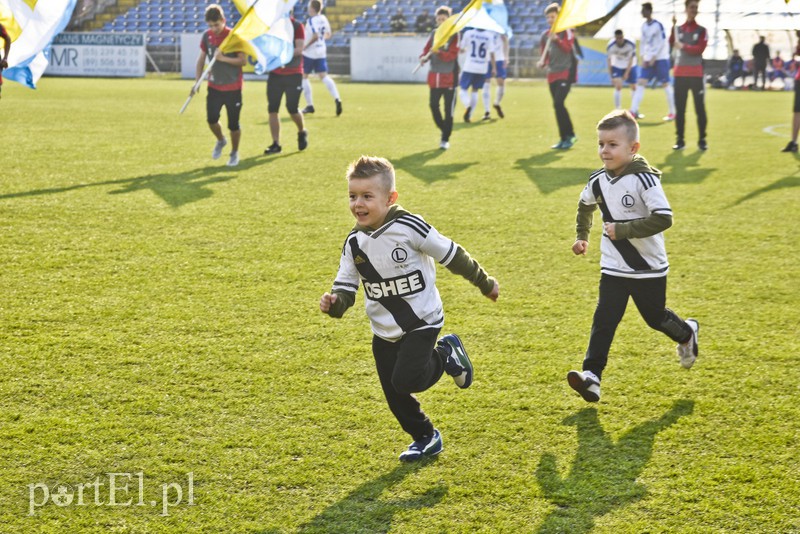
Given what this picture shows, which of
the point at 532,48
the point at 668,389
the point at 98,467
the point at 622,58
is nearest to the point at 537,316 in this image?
the point at 668,389

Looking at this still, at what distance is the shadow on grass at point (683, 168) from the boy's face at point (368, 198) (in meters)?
7.83

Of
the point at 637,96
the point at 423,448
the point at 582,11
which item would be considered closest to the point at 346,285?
the point at 423,448

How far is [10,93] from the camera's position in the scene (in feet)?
73.8

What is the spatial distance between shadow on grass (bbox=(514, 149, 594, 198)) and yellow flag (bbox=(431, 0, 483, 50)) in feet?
6.36

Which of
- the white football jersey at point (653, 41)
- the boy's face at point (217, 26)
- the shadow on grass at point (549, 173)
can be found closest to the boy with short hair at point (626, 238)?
the shadow on grass at point (549, 173)

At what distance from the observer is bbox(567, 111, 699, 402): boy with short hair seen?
4234 millimetres

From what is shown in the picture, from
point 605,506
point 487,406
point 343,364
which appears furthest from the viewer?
point 343,364

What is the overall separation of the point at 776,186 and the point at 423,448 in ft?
26.5

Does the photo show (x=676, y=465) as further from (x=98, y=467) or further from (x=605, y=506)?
(x=98, y=467)

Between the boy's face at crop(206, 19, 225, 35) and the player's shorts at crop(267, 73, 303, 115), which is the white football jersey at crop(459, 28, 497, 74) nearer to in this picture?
the player's shorts at crop(267, 73, 303, 115)

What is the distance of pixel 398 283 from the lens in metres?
3.62

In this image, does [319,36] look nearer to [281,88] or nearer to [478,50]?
[478,50]

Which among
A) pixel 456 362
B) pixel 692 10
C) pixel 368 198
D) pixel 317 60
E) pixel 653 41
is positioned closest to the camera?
pixel 368 198

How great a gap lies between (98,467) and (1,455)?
0.42m
